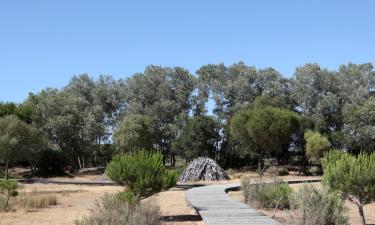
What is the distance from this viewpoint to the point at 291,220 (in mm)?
13062

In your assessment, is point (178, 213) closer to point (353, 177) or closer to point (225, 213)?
point (225, 213)

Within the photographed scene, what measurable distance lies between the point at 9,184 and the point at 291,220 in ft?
37.2

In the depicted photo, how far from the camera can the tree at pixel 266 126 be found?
4725cm

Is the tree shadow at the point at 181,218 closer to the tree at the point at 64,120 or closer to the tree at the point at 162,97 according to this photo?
the tree at the point at 64,120

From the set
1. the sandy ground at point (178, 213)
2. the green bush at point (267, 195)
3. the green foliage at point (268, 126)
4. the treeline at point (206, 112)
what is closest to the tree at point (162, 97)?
the treeline at point (206, 112)

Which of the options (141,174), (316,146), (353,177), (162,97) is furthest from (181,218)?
(162,97)

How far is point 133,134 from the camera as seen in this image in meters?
52.6

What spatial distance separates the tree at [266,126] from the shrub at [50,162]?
58.6 feet

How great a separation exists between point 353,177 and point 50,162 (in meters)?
43.0

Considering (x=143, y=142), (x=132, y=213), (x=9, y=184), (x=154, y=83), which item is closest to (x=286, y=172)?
(x=143, y=142)

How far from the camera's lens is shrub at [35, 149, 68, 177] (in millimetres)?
51562

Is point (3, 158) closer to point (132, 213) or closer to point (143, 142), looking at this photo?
point (143, 142)

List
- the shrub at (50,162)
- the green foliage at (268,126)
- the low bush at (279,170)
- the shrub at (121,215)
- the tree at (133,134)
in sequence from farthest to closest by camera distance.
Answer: the tree at (133,134), the shrub at (50,162), the low bush at (279,170), the green foliage at (268,126), the shrub at (121,215)

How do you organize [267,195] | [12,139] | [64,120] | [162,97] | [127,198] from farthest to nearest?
[162,97] → [64,120] → [12,139] → [267,195] → [127,198]
